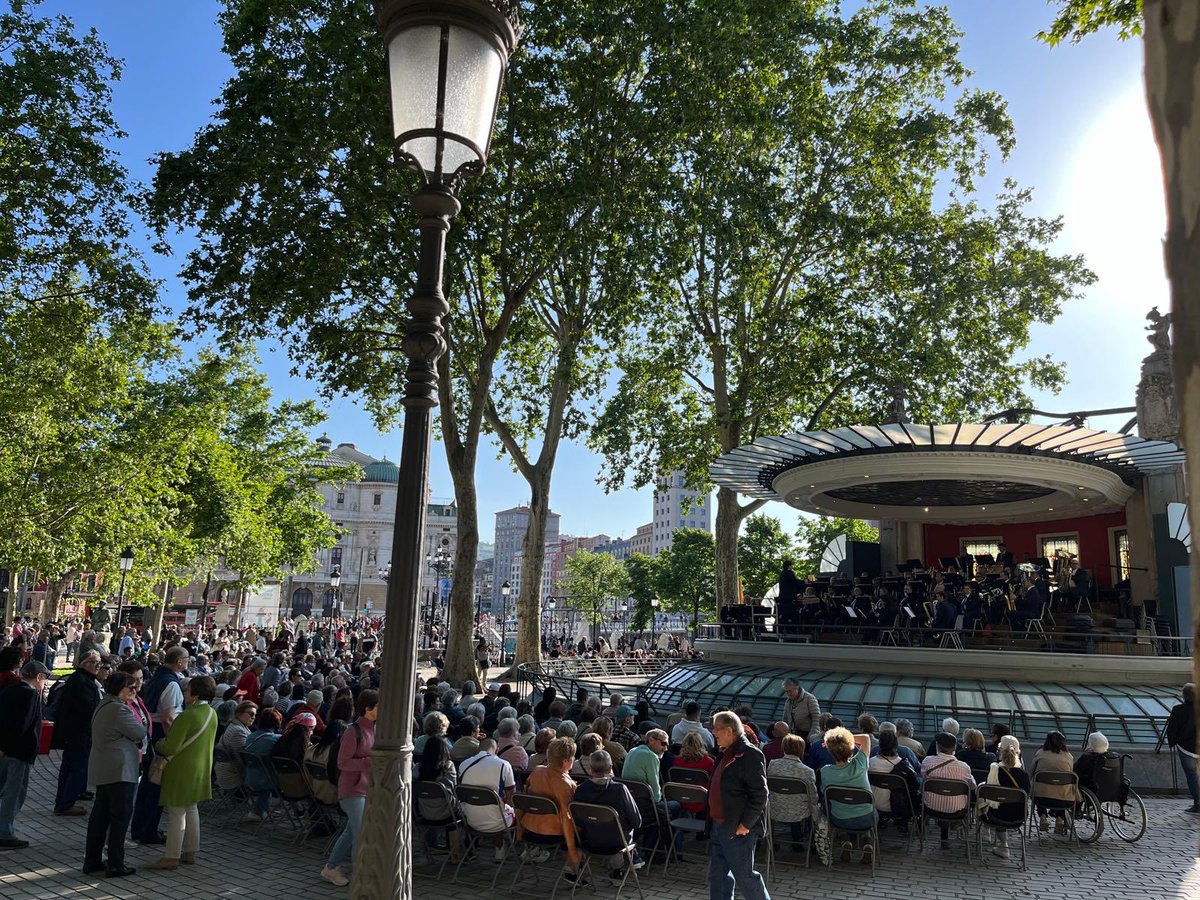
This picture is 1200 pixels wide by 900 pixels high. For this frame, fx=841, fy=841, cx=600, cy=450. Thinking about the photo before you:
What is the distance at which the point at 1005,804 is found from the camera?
8.97 m

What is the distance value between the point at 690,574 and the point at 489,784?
63.6 metres

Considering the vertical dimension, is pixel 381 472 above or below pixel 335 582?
above

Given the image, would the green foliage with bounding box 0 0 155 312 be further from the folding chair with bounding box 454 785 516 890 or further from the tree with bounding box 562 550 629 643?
the tree with bounding box 562 550 629 643

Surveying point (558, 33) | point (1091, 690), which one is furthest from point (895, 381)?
point (558, 33)

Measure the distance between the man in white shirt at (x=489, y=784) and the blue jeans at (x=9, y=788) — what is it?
175 inches

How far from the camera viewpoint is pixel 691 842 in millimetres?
9516

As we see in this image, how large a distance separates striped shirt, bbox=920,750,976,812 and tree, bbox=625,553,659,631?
186ft

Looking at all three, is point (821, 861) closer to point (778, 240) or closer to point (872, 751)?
point (872, 751)

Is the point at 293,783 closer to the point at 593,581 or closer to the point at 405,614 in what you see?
the point at 405,614

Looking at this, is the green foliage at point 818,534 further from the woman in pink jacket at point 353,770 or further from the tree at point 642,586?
the woman in pink jacket at point 353,770

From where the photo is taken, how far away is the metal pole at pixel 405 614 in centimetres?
388

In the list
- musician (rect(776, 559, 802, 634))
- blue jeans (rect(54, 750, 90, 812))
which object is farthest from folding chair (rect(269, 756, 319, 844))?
musician (rect(776, 559, 802, 634))

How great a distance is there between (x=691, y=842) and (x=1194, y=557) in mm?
9298

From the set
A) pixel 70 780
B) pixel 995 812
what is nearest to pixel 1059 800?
pixel 995 812
